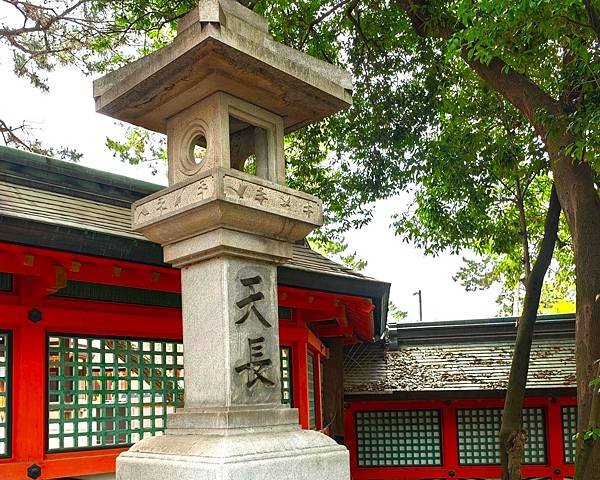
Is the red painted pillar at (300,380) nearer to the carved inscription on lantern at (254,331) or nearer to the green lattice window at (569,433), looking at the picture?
the carved inscription on lantern at (254,331)

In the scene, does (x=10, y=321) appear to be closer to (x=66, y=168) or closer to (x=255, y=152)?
(x=66, y=168)

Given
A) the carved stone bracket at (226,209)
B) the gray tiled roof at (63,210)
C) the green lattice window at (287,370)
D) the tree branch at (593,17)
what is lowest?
the green lattice window at (287,370)

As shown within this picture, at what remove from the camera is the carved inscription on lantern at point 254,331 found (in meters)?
4.05

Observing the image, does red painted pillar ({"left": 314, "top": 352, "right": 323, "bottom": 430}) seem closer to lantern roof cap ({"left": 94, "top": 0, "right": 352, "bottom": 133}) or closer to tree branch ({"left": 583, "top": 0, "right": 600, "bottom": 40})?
tree branch ({"left": 583, "top": 0, "right": 600, "bottom": 40})

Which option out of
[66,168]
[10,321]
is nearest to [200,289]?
[10,321]

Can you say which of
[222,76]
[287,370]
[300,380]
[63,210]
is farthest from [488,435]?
[222,76]

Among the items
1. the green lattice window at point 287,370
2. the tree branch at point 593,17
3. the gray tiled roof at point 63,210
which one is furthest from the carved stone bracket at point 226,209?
the green lattice window at point 287,370

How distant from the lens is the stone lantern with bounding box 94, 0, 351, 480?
3.83m

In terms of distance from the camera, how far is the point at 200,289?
4168 millimetres

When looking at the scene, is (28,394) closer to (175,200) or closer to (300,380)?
(175,200)

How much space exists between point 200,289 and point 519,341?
22.2 feet

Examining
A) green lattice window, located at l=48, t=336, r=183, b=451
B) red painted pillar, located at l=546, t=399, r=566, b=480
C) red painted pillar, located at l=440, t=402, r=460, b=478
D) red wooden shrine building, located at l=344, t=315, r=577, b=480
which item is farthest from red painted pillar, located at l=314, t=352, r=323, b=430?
red painted pillar, located at l=546, t=399, r=566, b=480

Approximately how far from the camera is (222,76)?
400cm

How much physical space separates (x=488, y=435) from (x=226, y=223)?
10.2m
